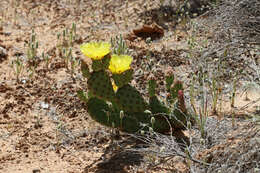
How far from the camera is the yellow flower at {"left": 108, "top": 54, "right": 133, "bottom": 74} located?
327 cm

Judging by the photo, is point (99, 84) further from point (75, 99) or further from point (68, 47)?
point (68, 47)

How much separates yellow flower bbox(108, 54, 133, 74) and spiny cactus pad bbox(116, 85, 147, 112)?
15 centimetres

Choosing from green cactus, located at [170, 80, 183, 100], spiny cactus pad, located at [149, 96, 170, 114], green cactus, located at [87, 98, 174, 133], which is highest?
green cactus, located at [170, 80, 183, 100]

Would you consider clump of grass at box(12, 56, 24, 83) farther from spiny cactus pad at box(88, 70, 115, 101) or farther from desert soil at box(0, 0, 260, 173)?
spiny cactus pad at box(88, 70, 115, 101)

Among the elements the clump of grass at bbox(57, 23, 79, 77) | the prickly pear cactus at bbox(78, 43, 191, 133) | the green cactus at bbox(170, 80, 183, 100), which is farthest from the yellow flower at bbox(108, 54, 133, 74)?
the clump of grass at bbox(57, 23, 79, 77)

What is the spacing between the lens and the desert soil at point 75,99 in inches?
122

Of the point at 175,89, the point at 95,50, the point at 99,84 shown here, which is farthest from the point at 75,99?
the point at 175,89

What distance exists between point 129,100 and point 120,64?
290mm

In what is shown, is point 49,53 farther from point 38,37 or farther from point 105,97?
point 105,97

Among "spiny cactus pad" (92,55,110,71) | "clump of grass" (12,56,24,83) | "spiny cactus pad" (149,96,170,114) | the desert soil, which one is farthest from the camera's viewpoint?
"clump of grass" (12,56,24,83)

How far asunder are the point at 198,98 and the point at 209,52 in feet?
1.54

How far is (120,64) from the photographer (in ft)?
10.8

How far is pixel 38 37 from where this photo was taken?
17.8ft

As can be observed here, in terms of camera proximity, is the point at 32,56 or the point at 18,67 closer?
the point at 18,67
